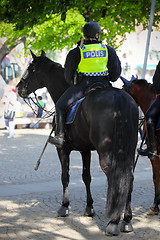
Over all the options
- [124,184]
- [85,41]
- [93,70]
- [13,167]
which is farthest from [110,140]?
[13,167]

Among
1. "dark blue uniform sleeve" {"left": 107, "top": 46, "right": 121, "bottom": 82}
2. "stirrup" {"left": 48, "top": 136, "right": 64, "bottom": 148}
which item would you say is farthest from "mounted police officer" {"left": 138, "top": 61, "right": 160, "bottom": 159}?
"stirrup" {"left": 48, "top": 136, "right": 64, "bottom": 148}

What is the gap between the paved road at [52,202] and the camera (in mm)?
5879

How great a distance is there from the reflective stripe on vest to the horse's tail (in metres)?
1.03

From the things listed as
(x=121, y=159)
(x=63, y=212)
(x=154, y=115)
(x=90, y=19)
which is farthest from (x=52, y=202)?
(x=90, y=19)

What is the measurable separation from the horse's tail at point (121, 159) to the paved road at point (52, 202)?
0.57 m

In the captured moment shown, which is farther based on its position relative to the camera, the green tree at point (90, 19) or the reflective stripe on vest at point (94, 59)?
the green tree at point (90, 19)

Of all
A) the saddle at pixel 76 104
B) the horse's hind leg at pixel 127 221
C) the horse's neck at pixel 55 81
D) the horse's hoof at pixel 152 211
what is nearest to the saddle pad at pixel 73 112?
the saddle at pixel 76 104

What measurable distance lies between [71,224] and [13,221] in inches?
33.2

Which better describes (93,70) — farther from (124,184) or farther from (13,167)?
(13,167)

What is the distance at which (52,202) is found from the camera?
7.71 metres

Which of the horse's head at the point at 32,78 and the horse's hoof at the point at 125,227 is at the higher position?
the horse's head at the point at 32,78

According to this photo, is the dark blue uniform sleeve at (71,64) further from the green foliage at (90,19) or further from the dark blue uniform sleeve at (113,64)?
the green foliage at (90,19)

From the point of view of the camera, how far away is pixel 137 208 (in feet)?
23.9

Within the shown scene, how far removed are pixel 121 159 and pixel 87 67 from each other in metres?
1.63
